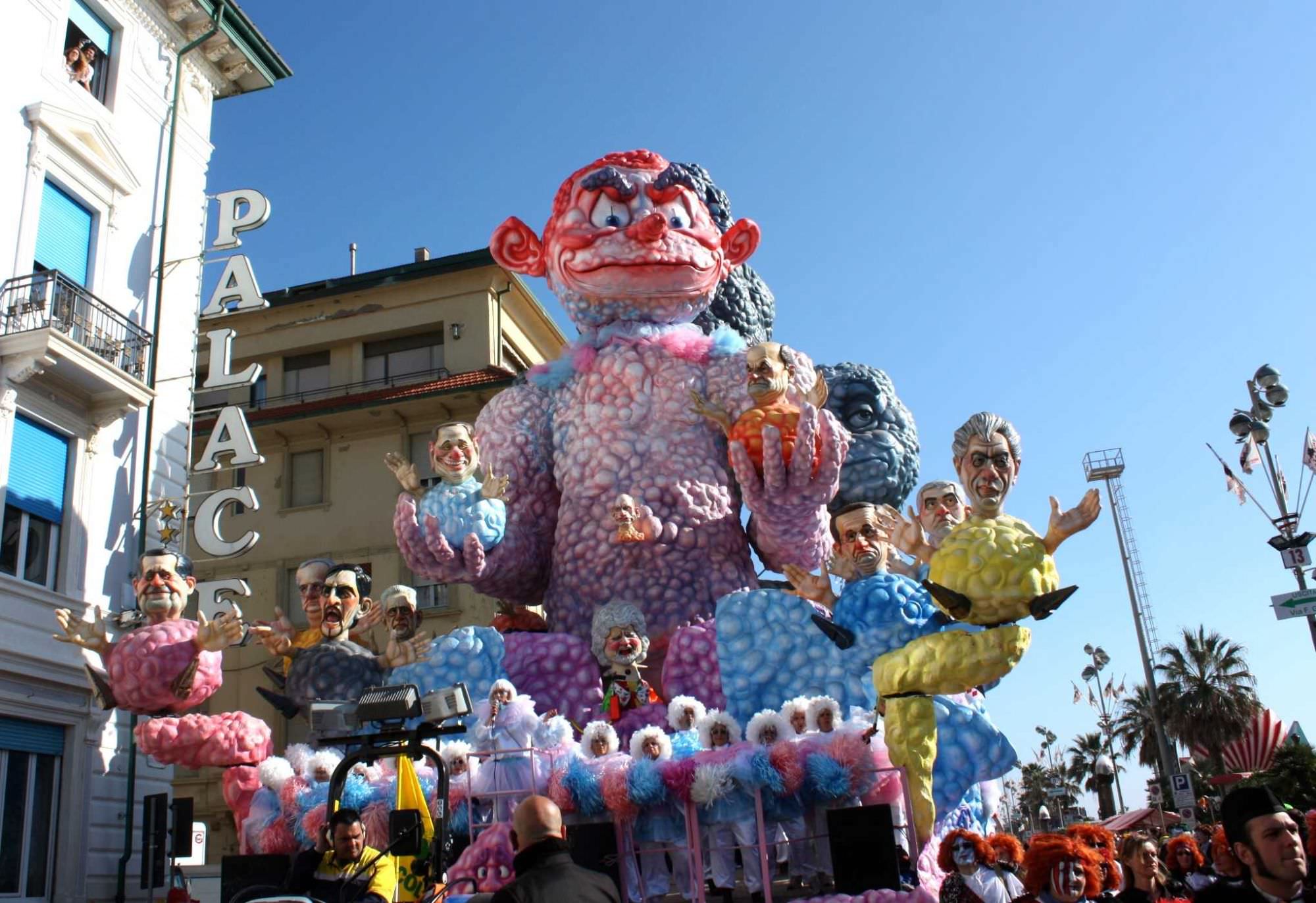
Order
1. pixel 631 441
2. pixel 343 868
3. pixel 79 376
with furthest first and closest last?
1. pixel 79 376
2. pixel 631 441
3. pixel 343 868

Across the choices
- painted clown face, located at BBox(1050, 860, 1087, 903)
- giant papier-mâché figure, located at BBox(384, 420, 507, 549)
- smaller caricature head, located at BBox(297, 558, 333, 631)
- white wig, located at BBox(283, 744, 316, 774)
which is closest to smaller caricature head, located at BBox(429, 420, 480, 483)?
giant papier-mâché figure, located at BBox(384, 420, 507, 549)

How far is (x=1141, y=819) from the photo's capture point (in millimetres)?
20812

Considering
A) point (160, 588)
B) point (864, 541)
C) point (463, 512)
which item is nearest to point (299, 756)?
point (160, 588)

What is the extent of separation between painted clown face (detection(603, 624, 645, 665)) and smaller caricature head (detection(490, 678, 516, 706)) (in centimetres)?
78

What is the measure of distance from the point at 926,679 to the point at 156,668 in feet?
Answer: 14.5

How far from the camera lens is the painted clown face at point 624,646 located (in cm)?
763

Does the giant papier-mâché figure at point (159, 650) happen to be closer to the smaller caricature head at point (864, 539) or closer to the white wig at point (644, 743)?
the white wig at point (644, 743)

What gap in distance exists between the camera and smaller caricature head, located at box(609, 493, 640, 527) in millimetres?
7723

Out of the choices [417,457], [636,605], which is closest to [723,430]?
[636,605]

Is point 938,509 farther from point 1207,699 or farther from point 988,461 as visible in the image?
point 1207,699

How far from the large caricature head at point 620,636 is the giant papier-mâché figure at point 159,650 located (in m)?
2.15

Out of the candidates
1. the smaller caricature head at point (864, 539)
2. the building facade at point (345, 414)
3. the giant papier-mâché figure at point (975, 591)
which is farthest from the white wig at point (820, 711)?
the building facade at point (345, 414)

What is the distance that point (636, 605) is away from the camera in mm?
7922

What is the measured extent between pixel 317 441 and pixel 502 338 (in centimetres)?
359
